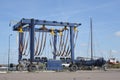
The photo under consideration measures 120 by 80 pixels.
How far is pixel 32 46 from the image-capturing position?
239 ft

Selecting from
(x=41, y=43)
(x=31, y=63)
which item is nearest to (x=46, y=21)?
(x=41, y=43)

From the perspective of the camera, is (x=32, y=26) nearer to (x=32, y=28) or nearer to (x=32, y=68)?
(x=32, y=28)

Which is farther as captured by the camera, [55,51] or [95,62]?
[55,51]

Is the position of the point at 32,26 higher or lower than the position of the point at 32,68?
higher

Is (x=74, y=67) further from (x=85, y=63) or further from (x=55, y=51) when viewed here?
(x=55, y=51)

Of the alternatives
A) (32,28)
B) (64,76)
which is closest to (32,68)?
(32,28)

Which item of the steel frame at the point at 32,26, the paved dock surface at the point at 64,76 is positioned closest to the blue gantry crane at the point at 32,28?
the steel frame at the point at 32,26

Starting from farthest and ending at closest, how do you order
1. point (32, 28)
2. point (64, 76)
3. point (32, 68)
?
1. point (32, 28)
2. point (32, 68)
3. point (64, 76)

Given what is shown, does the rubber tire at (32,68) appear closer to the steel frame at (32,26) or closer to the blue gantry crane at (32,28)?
the blue gantry crane at (32,28)

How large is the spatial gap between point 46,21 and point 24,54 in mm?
11092

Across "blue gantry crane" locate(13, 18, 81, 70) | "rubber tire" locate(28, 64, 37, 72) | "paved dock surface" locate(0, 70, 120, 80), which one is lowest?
"rubber tire" locate(28, 64, 37, 72)

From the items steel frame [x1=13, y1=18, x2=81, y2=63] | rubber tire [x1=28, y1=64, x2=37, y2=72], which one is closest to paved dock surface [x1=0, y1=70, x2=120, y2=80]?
rubber tire [x1=28, y1=64, x2=37, y2=72]

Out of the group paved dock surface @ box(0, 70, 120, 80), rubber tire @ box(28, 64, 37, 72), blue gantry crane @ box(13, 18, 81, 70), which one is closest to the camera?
paved dock surface @ box(0, 70, 120, 80)

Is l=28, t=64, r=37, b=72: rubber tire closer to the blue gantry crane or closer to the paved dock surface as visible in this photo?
the blue gantry crane
